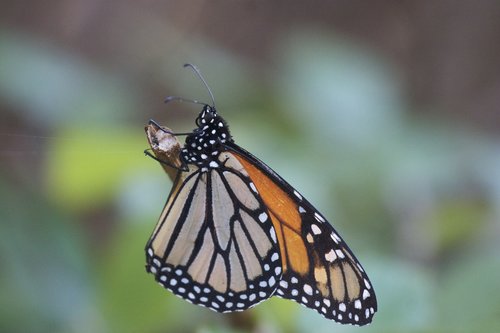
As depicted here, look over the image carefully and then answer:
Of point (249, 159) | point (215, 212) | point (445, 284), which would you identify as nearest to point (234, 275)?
point (215, 212)

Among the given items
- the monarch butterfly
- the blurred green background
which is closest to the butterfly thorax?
the monarch butterfly

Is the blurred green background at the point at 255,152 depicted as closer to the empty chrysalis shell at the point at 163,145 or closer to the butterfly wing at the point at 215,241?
the butterfly wing at the point at 215,241

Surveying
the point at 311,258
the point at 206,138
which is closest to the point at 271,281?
the point at 311,258

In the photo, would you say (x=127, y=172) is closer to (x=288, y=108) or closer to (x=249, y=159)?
(x=249, y=159)

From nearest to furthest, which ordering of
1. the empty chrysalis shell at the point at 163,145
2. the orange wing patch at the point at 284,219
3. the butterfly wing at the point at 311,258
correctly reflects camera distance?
the empty chrysalis shell at the point at 163,145 < the butterfly wing at the point at 311,258 < the orange wing patch at the point at 284,219

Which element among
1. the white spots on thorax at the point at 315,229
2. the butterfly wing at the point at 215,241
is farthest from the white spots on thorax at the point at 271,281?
the white spots on thorax at the point at 315,229
